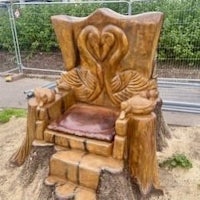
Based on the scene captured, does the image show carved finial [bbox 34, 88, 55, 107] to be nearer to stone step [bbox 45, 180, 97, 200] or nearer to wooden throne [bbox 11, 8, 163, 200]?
wooden throne [bbox 11, 8, 163, 200]

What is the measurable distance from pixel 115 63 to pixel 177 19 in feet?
8.64

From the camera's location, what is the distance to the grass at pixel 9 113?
352 cm

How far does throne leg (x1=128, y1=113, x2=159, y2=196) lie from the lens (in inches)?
79.0

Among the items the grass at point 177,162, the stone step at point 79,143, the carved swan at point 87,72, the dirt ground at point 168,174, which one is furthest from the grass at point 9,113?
the grass at point 177,162

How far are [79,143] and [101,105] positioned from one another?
43 centimetres

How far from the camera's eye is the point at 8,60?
6.08 m

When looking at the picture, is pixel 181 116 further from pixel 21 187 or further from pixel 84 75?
pixel 21 187

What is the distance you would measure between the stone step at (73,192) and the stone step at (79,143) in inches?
9.7

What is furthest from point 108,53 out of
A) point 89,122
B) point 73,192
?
point 73,192

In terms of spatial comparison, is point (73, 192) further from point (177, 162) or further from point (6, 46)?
point (6, 46)

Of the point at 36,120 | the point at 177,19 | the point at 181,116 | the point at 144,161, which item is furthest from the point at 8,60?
the point at 144,161

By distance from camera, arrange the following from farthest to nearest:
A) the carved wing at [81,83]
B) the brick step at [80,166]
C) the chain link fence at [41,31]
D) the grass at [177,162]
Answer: the chain link fence at [41,31], the grass at [177,162], the carved wing at [81,83], the brick step at [80,166]

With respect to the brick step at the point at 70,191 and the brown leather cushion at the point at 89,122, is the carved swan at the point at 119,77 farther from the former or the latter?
the brick step at the point at 70,191

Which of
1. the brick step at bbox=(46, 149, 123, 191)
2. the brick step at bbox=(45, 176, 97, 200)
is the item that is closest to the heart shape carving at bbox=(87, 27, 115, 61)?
the brick step at bbox=(46, 149, 123, 191)
